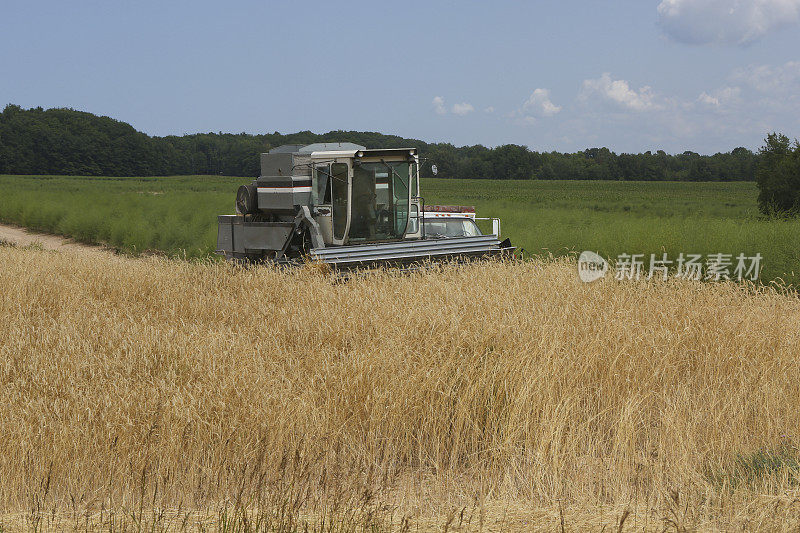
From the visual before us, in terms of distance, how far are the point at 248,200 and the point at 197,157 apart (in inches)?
3543

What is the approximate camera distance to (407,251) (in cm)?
1071

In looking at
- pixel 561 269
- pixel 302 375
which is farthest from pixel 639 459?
pixel 561 269

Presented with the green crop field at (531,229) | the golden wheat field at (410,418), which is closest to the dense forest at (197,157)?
the green crop field at (531,229)

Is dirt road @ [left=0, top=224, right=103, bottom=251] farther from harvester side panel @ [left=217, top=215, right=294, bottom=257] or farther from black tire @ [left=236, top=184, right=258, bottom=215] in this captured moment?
black tire @ [left=236, top=184, right=258, bottom=215]

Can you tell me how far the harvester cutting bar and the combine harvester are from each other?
16 millimetres

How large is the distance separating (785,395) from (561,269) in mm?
4386

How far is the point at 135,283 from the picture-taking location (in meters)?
9.27

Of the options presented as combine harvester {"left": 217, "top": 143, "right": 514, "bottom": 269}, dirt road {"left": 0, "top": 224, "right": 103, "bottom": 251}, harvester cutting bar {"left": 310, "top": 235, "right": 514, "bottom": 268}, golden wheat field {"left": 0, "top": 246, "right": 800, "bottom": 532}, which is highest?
combine harvester {"left": 217, "top": 143, "right": 514, "bottom": 269}

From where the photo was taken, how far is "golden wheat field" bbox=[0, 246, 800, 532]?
11.1ft

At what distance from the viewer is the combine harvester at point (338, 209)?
1112cm

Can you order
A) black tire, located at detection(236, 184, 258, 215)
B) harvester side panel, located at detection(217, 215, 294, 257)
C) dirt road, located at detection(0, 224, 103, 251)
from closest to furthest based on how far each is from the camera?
harvester side panel, located at detection(217, 215, 294, 257)
black tire, located at detection(236, 184, 258, 215)
dirt road, located at detection(0, 224, 103, 251)

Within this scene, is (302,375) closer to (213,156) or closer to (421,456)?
(421,456)

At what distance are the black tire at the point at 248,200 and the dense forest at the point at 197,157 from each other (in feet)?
206

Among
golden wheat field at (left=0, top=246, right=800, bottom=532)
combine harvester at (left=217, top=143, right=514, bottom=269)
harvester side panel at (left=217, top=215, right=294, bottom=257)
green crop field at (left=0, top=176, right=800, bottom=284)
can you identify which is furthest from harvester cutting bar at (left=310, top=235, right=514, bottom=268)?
golden wheat field at (left=0, top=246, right=800, bottom=532)
